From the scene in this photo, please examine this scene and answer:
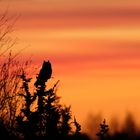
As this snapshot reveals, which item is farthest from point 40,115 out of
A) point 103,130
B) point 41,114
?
point 103,130

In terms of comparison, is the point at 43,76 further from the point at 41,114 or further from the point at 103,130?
the point at 103,130

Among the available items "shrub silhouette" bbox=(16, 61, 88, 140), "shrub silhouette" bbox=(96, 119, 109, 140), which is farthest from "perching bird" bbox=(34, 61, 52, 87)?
"shrub silhouette" bbox=(96, 119, 109, 140)

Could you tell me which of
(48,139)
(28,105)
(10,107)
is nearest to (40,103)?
(28,105)

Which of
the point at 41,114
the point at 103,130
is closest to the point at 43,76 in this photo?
the point at 41,114

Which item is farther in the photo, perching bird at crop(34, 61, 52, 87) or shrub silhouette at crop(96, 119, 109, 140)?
shrub silhouette at crop(96, 119, 109, 140)

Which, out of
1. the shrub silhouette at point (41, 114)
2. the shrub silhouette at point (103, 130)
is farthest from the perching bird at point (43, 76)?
the shrub silhouette at point (103, 130)

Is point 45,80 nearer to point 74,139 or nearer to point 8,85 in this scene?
point 74,139

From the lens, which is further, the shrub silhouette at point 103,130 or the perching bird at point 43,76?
the shrub silhouette at point 103,130

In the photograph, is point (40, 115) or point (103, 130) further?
point (103, 130)

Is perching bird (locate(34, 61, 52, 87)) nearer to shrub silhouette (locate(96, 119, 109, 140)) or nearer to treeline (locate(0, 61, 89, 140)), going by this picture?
treeline (locate(0, 61, 89, 140))

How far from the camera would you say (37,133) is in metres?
19.7

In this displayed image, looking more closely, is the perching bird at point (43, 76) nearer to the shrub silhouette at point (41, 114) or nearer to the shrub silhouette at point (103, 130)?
the shrub silhouette at point (41, 114)

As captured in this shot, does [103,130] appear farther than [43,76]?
Yes

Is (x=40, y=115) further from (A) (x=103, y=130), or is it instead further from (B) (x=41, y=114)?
(A) (x=103, y=130)
